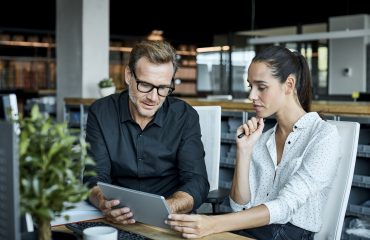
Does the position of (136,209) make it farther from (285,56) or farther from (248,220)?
(285,56)

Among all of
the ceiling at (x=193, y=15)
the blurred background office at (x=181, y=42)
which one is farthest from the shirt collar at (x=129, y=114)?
the ceiling at (x=193, y=15)

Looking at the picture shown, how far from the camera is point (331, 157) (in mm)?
1804

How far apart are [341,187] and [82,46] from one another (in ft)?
17.0

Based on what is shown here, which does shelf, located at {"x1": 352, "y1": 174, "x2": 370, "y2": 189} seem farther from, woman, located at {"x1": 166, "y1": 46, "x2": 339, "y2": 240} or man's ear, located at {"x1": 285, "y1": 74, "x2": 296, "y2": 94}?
man's ear, located at {"x1": 285, "y1": 74, "x2": 296, "y2": 94}

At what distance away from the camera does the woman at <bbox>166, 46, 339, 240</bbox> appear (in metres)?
1.77

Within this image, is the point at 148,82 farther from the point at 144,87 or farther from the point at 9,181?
the point at 9,181

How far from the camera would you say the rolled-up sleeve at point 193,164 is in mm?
2002

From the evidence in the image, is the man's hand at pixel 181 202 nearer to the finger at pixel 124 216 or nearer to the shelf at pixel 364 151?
the finger at pixel 124 216

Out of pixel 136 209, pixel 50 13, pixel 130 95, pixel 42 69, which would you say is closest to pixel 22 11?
pixel 50 13

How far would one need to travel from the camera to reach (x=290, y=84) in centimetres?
201

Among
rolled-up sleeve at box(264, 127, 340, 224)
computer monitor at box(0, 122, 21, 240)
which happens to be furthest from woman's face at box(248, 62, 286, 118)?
computer monitor at box(0, 122, 21, 240)

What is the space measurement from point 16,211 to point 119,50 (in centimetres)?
1183

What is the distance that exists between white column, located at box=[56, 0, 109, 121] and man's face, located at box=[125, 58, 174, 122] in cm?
461

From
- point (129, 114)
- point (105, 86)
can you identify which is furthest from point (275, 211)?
point (105, 86)
